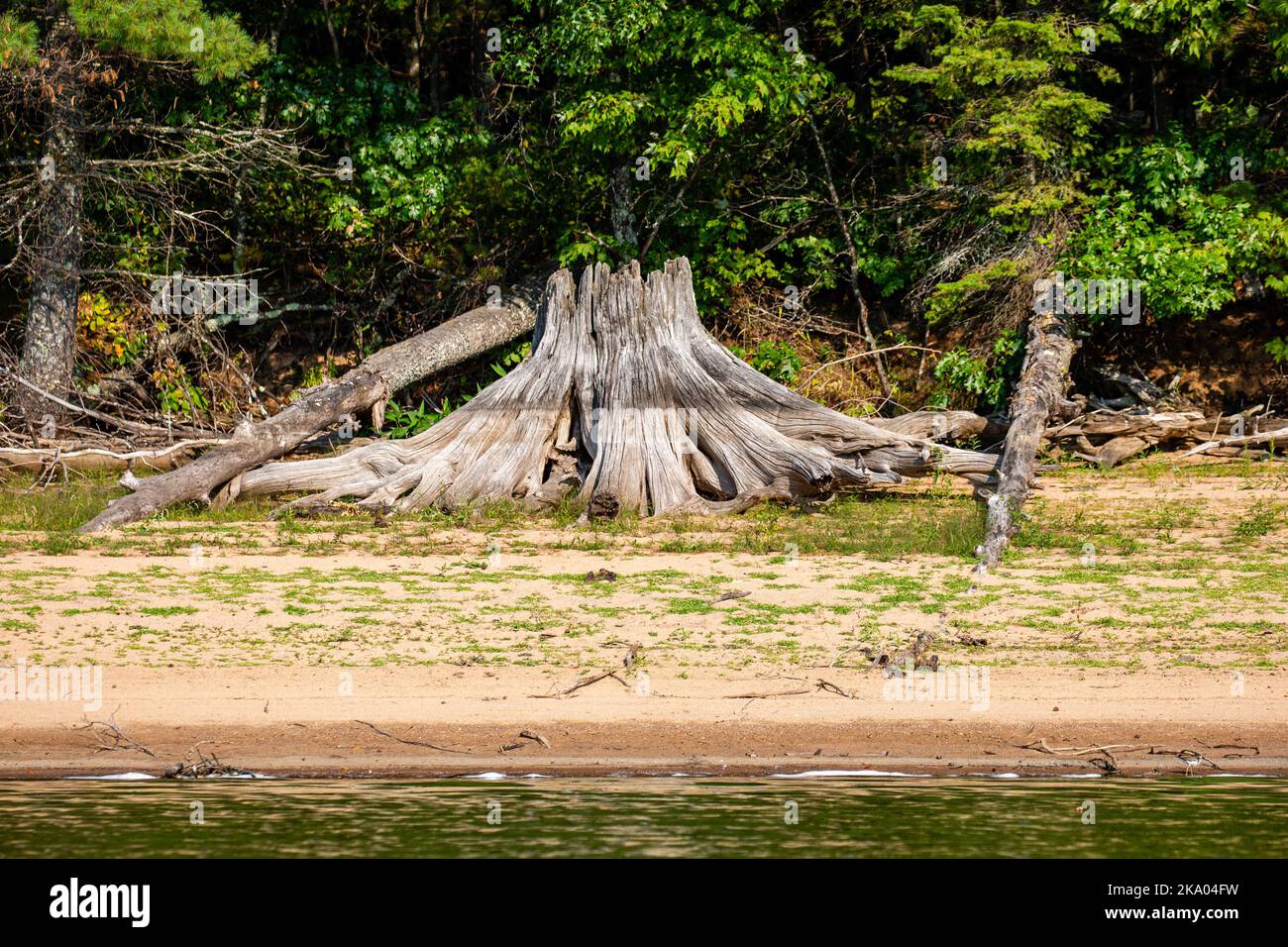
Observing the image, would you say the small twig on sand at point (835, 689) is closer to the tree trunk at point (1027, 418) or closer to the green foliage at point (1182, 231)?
the tree trunk at point (1027, 418)

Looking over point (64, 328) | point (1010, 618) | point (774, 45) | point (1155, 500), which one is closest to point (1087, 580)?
point (1010, 618)

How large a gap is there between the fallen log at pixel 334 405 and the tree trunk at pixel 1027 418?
6.02 meters

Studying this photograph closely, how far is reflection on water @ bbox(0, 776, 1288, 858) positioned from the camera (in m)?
6.74

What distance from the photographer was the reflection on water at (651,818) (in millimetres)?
6738

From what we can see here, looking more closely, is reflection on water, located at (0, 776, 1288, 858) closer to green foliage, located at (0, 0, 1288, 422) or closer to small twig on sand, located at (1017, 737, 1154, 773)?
small twig on sand, located at (1017, 737, 1154, 773)

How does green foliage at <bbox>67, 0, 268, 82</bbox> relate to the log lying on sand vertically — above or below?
above

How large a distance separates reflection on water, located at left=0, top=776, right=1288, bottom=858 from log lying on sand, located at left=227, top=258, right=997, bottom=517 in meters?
6.52

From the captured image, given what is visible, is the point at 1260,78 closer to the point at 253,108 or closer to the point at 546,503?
the point at 546,503

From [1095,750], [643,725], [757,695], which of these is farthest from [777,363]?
[1095,750]

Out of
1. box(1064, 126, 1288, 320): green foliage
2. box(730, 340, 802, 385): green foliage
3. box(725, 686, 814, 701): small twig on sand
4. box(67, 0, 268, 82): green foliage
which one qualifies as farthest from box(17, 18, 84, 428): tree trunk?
box(1064, 126, 1288, 320): green foliage

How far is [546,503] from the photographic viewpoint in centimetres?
1409

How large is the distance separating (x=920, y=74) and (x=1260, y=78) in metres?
4.41

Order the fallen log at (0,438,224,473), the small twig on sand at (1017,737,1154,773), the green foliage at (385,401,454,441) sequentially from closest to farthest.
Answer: the small twig on sand at (1017,737,1154,773)
the fallen log at (0,438,224,473)
the green foliage at (385,401,454,441)

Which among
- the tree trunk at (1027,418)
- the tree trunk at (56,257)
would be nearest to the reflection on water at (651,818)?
the tree trunk at (1027,418)
